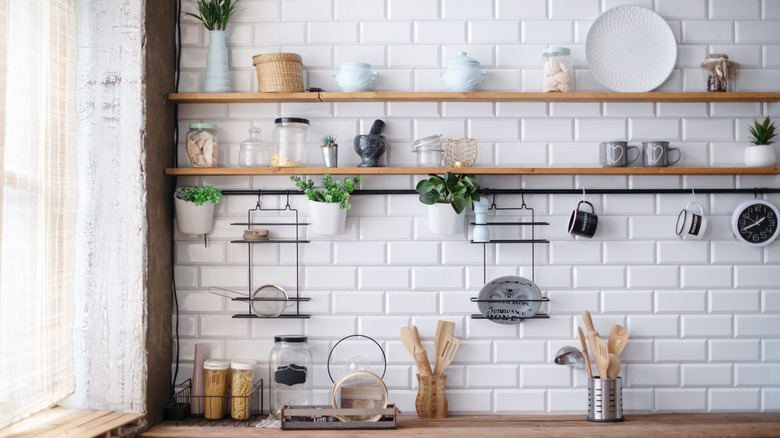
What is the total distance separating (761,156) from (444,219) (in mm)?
1242

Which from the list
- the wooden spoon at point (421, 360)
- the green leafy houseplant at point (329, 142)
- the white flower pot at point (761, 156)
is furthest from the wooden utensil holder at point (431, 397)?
the white flower pot at point (761, 156)

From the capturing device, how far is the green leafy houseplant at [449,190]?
2250mm

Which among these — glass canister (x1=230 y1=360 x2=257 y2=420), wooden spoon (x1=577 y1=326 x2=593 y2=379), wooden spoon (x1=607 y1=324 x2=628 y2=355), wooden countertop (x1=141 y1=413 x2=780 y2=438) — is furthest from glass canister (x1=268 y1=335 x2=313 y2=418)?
wooden spoon (x1=607 y1=324 x2=628 y2=355)

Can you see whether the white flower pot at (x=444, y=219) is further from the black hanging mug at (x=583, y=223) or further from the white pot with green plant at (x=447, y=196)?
the black hanging mug at (x=583, y=223)

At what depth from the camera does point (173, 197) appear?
2404 millimetres

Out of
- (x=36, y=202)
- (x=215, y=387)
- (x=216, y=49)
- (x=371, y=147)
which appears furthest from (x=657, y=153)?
(x=36, y=202)

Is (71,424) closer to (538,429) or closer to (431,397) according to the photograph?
(431,397)

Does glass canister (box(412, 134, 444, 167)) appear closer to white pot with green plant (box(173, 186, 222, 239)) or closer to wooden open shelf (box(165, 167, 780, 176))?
wooden open shelf (box(165, 167, 780, 176))

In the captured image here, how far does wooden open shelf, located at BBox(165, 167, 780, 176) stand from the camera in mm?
2281

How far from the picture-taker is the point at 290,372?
7.36ft

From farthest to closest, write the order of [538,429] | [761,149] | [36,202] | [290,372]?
1. [761,149]
2. [290,372]
3. [538,429]
4. [36,202]

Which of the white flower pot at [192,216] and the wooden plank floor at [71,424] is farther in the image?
the white flower pot at [192,216]

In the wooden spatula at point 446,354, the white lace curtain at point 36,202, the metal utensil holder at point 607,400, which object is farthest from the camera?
the wooden spatula at point 446,354

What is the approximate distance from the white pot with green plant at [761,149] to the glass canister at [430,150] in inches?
47.2
